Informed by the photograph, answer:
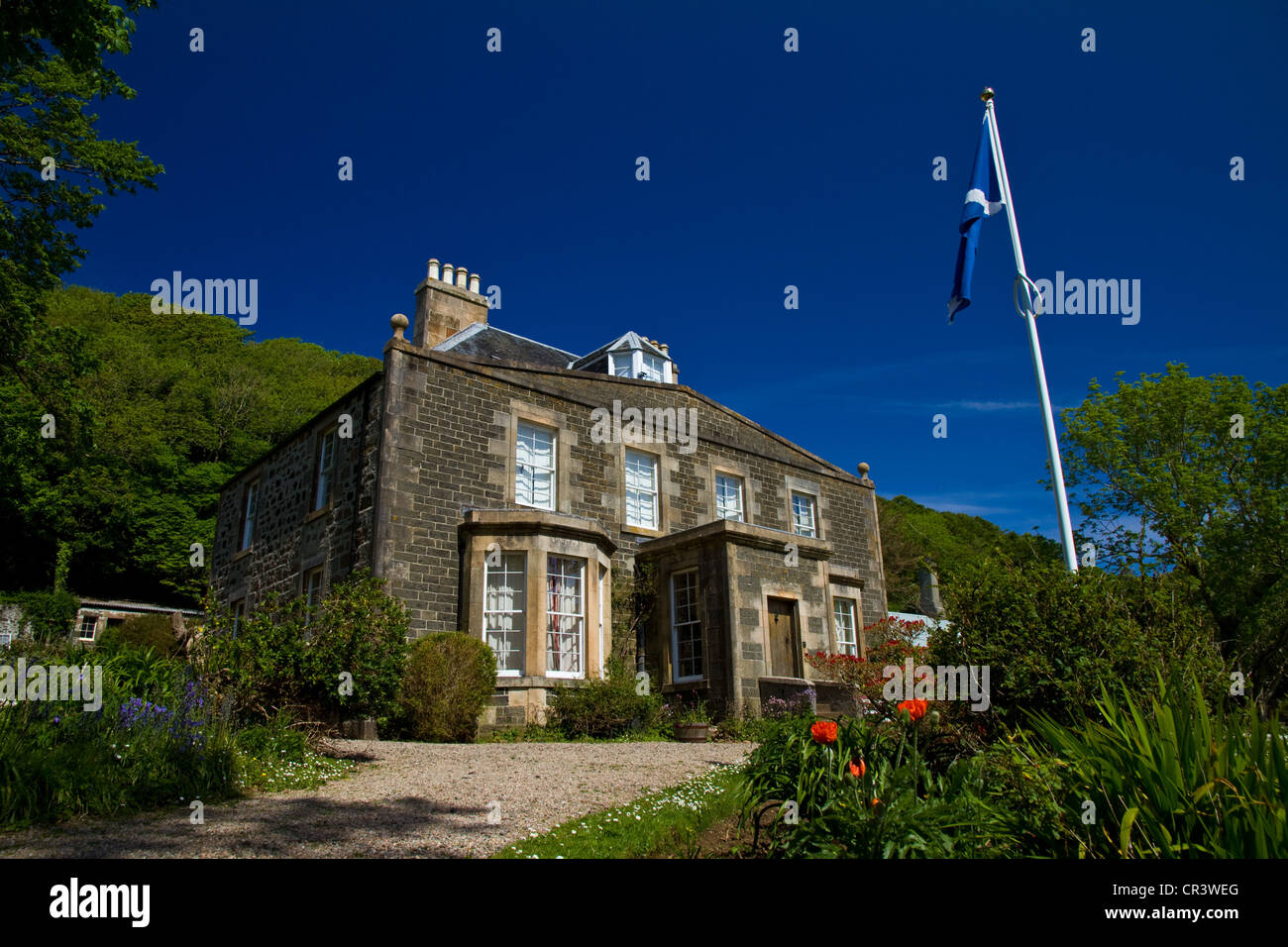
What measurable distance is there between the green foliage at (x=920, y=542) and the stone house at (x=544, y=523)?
9195 mm

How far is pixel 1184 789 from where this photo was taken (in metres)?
3.60

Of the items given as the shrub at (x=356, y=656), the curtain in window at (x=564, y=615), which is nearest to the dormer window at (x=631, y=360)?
the curtain in window at (x=564, y=615)

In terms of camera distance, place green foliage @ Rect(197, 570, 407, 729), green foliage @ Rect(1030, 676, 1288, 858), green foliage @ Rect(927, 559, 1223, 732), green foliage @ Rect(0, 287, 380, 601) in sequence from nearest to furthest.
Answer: green foliage @ Rect(1030, 676, 1288, 858) → green foliage @ Rect(927, 559, 1223, 732) → green foliage @ Rect(197, 570, 407, 729) → green foliage @ Rect(0, 287, 380, 601)

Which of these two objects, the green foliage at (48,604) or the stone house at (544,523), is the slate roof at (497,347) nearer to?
the stone house at (544,523)

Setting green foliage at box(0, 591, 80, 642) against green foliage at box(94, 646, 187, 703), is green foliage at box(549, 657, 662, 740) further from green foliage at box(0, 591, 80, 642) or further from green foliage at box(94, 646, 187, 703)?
green foliage at box(0, 591, 80, 642)

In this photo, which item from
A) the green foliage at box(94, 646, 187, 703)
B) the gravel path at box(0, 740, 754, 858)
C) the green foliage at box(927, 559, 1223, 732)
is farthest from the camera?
the green foliage at box(94, 646, 187, 703)

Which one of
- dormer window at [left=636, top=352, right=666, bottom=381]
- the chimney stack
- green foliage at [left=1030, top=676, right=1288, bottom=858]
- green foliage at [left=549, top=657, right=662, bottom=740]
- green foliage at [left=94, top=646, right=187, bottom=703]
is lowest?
green foliage at [left=549, top=657, right=662, bottom=740]

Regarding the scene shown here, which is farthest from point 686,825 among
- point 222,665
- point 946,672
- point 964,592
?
point 222,665

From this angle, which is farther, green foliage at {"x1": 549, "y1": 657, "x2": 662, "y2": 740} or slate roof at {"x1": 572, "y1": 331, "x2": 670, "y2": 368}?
slate roof at {"x1": 572, "y1": 331, "x2": 670, "y2": 368}

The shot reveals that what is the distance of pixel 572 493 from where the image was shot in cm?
1622

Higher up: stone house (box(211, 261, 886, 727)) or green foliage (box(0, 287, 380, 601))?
green foliage (box(0, 287, 380, 601))

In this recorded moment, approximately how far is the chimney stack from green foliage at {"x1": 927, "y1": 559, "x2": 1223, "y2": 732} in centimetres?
1757

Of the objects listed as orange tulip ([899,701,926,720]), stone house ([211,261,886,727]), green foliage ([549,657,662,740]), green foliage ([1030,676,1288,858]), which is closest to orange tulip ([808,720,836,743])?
orange tulip ([899,701,926,720])

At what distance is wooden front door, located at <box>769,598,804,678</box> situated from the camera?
50.1 feet
